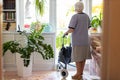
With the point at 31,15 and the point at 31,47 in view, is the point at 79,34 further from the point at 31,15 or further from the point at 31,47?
the point at 31,15

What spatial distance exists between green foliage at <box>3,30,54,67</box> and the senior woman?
54cm

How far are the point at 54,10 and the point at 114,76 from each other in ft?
13.4

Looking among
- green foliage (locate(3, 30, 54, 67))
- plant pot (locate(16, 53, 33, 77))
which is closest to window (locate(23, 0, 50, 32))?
green foliage (locate(3, 30, 54, 67))

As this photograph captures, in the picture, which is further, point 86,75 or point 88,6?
point 88,6

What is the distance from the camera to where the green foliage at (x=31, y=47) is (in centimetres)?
380

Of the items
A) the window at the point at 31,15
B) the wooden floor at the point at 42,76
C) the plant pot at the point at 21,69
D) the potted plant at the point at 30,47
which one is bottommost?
the wooden floor at the point at 42,76

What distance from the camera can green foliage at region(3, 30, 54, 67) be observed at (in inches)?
150

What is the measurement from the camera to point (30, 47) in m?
3.84

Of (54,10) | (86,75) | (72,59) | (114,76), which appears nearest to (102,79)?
(114,76)

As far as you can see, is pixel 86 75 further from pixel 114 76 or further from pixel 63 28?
pixel 114 76

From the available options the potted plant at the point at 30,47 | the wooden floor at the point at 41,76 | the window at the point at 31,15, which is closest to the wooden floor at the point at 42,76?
the wooden floor at the point at 41,76

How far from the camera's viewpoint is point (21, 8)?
4539 millimetres

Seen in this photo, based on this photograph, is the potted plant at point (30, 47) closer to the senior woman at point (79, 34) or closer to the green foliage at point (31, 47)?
the green foliage at point (31, 47)

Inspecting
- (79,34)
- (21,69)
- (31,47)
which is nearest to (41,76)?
(21,69)
